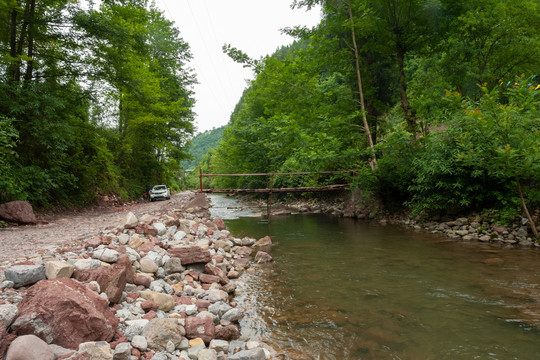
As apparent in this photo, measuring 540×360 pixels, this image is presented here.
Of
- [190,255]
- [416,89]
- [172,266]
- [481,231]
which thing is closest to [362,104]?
[416,89]

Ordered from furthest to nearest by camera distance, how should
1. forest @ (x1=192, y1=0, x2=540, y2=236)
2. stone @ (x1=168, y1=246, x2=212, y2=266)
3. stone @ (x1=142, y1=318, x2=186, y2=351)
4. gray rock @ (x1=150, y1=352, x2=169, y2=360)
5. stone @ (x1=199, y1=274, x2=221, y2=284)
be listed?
forest @ (x1=192, y1=0, x2=540, y2=236)
stone @ (x1=168, y1=246, x2=212, y2=266)
stone @ (x1=199, y1=274, x2=221, y2=284)
stone @ (x1=142, y1=318, x2=186, y2=351)
gray rock @ (x1=150, y1=352, x2=169, y2=360)

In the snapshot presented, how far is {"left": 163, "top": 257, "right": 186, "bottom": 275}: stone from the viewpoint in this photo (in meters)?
4.93

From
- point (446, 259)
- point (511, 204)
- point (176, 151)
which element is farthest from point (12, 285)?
point (176, 151)

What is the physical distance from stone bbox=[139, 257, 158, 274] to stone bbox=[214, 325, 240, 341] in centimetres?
174

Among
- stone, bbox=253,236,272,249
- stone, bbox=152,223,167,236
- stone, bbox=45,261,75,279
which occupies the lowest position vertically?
stone, bbox=253,236,272,249

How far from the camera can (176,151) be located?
2370 centimetres

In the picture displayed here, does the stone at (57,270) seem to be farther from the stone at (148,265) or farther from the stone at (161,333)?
the stone at (148,265)

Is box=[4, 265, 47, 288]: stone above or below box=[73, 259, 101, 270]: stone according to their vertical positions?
above

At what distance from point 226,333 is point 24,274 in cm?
236

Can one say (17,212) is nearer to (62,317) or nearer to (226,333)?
(62,317)

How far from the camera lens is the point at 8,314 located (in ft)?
7.51

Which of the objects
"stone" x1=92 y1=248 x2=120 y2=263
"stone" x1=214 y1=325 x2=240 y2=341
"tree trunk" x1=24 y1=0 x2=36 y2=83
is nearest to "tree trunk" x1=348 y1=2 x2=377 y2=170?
"stone" x1=214 y1=325 x2=240 y2=341

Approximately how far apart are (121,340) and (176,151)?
73.4 ft

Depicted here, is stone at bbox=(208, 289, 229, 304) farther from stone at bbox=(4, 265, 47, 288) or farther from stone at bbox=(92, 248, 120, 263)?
stone at bbox=(4, 265, 47, 288)
